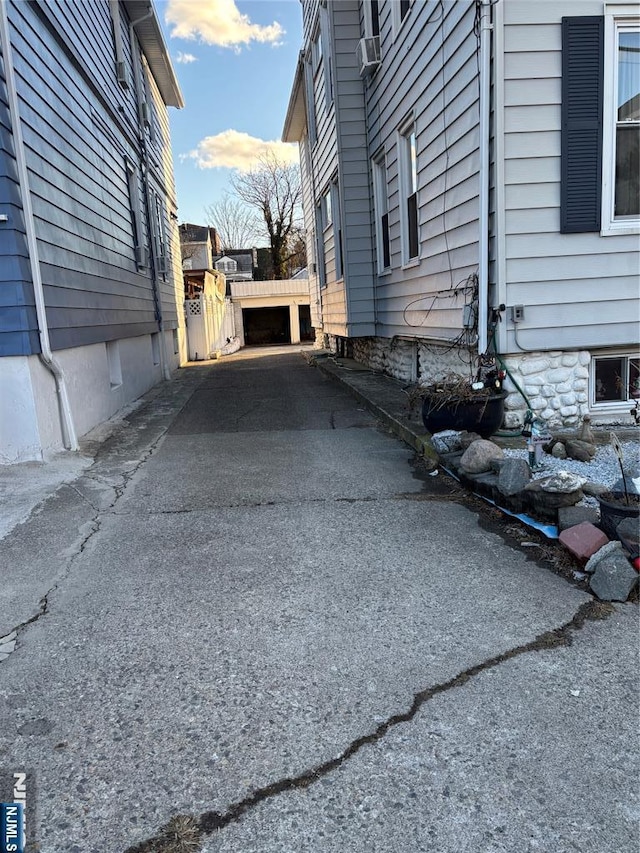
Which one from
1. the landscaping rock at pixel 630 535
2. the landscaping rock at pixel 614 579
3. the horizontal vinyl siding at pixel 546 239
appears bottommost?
the landscaping rock at pixel 614 579

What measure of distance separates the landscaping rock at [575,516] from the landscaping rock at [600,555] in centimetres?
32

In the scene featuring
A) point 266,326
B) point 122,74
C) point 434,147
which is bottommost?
point 266,326

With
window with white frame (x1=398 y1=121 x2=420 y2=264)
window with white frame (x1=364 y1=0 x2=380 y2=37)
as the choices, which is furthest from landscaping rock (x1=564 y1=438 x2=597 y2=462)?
window with white frame (x1=364 y1=0 x2=380 y2=37)

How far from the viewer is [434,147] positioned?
6.79m

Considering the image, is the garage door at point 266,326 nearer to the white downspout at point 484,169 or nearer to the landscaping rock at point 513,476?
the white downspout at point 484,169

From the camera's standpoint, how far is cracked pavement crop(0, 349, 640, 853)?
1.79 m

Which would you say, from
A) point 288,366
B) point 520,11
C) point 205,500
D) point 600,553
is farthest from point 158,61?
point 600,553

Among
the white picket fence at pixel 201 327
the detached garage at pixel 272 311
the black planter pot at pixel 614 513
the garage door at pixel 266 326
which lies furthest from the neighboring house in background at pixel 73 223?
the garage door at pixel 266 326

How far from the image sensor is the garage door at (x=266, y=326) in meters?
33.0

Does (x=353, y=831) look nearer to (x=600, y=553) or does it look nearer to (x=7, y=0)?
(x=600, y=553)

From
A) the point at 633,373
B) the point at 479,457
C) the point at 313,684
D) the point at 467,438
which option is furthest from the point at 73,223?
the point at 313,684

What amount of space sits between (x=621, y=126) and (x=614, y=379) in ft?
7.25

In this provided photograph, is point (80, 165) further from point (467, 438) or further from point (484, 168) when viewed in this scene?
point (467, 438)

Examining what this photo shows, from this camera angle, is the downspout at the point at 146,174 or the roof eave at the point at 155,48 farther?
the downspout at the point at 146,174
